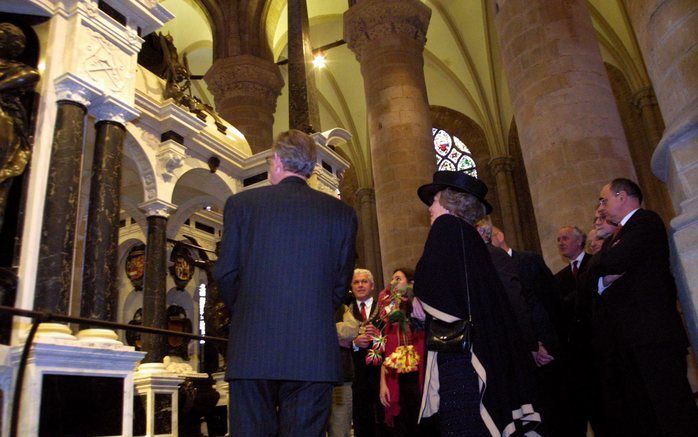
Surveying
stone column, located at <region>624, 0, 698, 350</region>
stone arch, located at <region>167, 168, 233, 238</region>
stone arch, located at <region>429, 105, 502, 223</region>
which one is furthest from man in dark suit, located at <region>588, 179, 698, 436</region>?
stone arch, located at <region>429, 105, 502, 223</region>

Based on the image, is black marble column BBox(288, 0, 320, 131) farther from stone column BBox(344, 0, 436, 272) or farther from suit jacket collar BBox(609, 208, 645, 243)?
suit jacket collar BBox(609, 208, 645, 243)

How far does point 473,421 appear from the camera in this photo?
95.4 inches

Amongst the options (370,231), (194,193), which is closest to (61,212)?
(194,193)

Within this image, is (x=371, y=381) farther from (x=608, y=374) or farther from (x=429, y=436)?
(x=608, y=374)

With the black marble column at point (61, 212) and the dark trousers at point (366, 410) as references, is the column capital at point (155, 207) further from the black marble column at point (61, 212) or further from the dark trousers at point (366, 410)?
the dark trousers at point (366, 410)

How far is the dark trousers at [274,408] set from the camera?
6.61 ft

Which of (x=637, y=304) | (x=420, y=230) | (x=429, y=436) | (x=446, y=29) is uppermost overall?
(x=446, y=29)

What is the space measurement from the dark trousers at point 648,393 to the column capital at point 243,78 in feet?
37.3

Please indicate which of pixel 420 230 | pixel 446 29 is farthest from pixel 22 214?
pixel 446 29

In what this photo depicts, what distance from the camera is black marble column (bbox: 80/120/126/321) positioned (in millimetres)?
4602

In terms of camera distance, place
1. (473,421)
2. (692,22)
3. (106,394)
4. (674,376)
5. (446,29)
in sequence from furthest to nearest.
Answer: (446,29) → (106,394) → (674,376) → (692,22) → (473,421)

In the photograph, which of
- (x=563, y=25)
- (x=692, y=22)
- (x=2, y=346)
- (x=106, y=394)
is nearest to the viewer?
(x=692, y=22)

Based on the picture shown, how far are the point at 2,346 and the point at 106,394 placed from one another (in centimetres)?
75

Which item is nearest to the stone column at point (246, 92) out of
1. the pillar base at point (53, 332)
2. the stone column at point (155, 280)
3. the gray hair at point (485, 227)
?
the stone column at point (155, 280)
